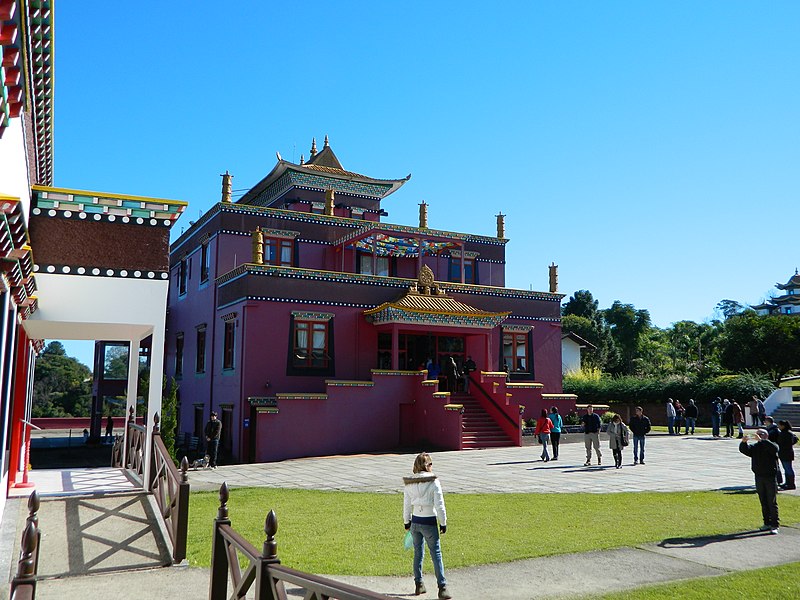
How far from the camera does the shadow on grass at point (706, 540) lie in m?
9.91

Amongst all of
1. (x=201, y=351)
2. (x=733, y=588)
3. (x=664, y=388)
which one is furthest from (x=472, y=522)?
(x=664, y=388)

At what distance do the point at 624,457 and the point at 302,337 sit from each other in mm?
12415

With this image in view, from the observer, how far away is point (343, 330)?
27.3 meters

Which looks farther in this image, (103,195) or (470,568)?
(103,195)

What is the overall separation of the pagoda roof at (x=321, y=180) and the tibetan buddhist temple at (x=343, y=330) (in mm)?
87

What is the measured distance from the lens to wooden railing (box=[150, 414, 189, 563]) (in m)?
8.48

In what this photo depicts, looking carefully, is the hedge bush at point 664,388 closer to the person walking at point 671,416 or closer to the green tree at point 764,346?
the person walking at point 671,416

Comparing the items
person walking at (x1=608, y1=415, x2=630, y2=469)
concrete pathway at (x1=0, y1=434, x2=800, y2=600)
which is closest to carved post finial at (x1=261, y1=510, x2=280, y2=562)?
concrete pathway at (x1=0, y1=434, x2=800, y2=600)

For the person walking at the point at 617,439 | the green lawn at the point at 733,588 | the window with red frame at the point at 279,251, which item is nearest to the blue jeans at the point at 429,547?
the green lawn at the point at 733,588

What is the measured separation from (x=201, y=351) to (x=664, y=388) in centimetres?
2602

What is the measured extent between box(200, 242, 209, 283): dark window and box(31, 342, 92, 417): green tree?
3558cm

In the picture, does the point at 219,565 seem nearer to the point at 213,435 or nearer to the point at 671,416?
the point at 213,435

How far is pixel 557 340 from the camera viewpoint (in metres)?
32.6

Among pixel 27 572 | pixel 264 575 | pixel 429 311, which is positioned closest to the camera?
pixel 27 572
